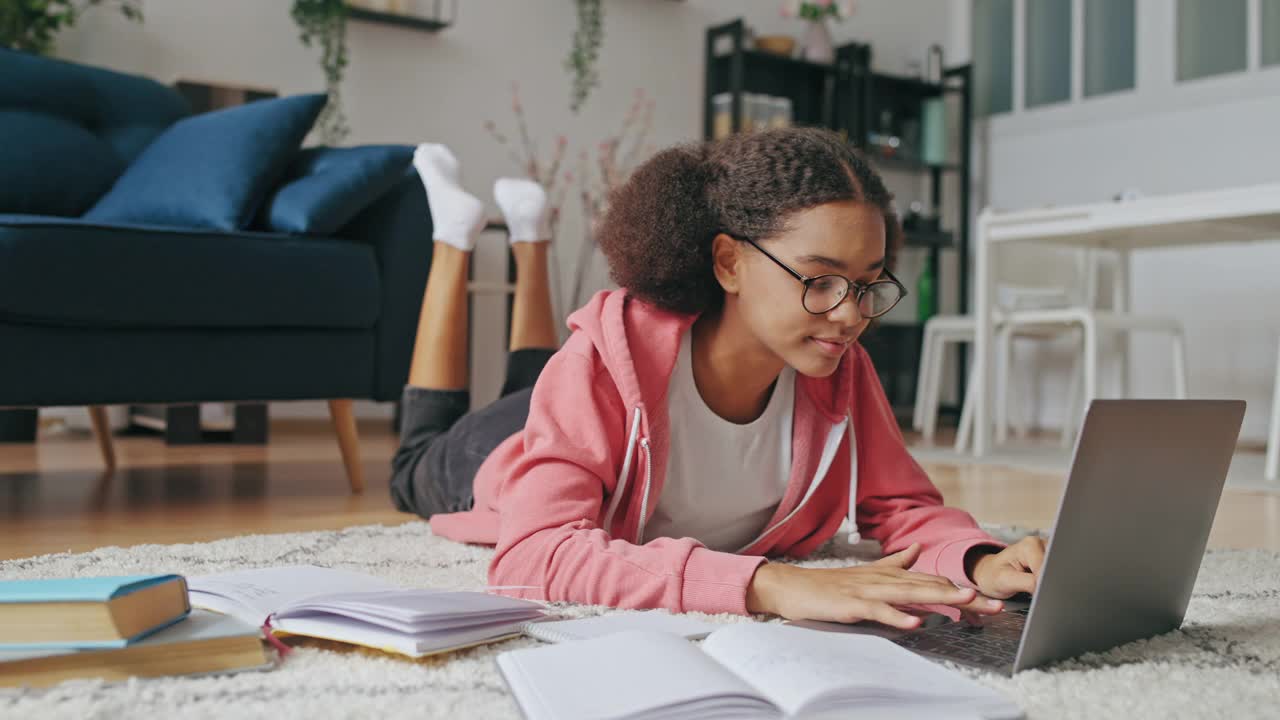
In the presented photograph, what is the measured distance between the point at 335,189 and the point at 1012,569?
5.08 feet

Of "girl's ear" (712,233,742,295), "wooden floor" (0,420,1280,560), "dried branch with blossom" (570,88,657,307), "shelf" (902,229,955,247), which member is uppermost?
"dried branch with blossom" (570,88,657,307)

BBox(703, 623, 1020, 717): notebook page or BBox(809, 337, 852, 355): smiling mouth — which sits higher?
BBox(809, 337, 852, 355): smiling mouth

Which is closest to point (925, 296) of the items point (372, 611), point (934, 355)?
point (934, 355)

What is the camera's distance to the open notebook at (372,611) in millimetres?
952

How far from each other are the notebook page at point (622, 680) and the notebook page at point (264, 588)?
0.85 feet

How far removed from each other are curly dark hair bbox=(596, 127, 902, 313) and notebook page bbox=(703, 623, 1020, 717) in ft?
1.62

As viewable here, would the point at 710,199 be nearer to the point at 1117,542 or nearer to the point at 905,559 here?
the point at 905,559

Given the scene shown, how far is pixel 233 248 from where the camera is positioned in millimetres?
2078

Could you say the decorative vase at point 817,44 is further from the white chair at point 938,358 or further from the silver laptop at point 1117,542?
the silver laptop at point 1117,542

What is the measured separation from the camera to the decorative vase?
17.3 ft

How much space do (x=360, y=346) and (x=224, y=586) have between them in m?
1.19

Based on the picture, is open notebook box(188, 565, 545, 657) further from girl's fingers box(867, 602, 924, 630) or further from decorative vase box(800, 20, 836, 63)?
decorative vase box(800, 20, 836, 63)

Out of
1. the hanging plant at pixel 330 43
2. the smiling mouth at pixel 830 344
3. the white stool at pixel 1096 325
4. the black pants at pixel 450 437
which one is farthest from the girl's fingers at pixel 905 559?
the hanging plant at pixel 330 43

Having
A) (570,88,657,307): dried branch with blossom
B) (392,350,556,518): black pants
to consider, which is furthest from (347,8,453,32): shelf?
(392,350,556,518): black pants
